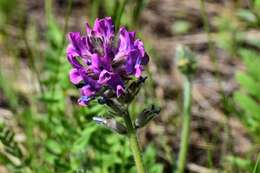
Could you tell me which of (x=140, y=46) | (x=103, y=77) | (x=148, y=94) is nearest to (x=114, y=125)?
(x=103, y=77)

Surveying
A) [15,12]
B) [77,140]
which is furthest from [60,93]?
[15,12]

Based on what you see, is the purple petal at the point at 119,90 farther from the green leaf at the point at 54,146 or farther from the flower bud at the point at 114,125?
the green leaf at the point at 54,146

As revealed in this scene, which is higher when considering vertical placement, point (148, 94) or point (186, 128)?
point (186, 128)

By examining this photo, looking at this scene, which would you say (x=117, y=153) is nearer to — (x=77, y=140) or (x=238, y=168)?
(x=77, y=140)

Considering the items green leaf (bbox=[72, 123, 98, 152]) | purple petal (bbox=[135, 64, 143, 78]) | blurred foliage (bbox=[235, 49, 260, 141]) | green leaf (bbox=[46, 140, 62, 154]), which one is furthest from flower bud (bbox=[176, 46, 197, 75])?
purple petal (bbox=[135, 64, 143, 78])

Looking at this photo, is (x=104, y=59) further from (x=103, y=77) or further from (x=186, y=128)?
(x=186, y=128)

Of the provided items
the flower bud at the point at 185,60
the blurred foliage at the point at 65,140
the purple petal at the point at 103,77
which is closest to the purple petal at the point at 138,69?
the purple petal at the point at 103,77

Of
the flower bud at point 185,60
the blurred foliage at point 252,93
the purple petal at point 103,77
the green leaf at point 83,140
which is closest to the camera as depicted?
the purple petal at point 103,77
